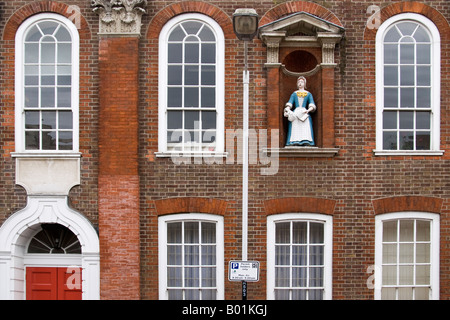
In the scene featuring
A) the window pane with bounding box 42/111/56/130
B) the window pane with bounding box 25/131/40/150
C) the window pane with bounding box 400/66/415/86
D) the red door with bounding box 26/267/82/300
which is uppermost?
the window pane with bounding box 400/66/415/86

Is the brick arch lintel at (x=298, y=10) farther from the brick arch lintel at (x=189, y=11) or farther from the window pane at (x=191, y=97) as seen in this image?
the window pane at (x=191, y=97)

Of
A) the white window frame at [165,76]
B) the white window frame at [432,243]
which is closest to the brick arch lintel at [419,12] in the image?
the white window frame at [165,76]

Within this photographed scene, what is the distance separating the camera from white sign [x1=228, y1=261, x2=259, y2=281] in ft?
41.1

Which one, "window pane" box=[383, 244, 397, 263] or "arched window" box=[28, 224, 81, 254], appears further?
"arched window" box=[28, 224, 81, 254]

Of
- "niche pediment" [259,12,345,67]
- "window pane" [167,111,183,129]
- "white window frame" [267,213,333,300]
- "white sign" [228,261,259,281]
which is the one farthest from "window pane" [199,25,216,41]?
"white sign" [228,261,259,281]

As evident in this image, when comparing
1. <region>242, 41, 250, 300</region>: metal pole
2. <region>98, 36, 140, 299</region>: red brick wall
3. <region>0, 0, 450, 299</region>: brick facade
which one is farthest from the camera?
<region>0, 0, 450, 299</region>: brick facade

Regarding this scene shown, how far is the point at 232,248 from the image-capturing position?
1384 cm

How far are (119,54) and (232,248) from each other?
4715mm

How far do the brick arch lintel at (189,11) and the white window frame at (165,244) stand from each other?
3846 millimetres

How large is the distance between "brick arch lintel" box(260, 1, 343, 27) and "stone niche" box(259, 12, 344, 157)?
361 millimetres

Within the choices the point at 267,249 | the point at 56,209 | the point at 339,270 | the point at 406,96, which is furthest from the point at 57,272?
the point at 406,96

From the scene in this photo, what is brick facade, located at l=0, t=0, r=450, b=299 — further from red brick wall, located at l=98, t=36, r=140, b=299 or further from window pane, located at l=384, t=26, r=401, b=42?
window pane, located at l=384, t=26, r=401, b=42

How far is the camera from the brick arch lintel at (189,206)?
1380cm

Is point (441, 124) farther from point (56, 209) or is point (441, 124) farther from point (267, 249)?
point (56, 209)
